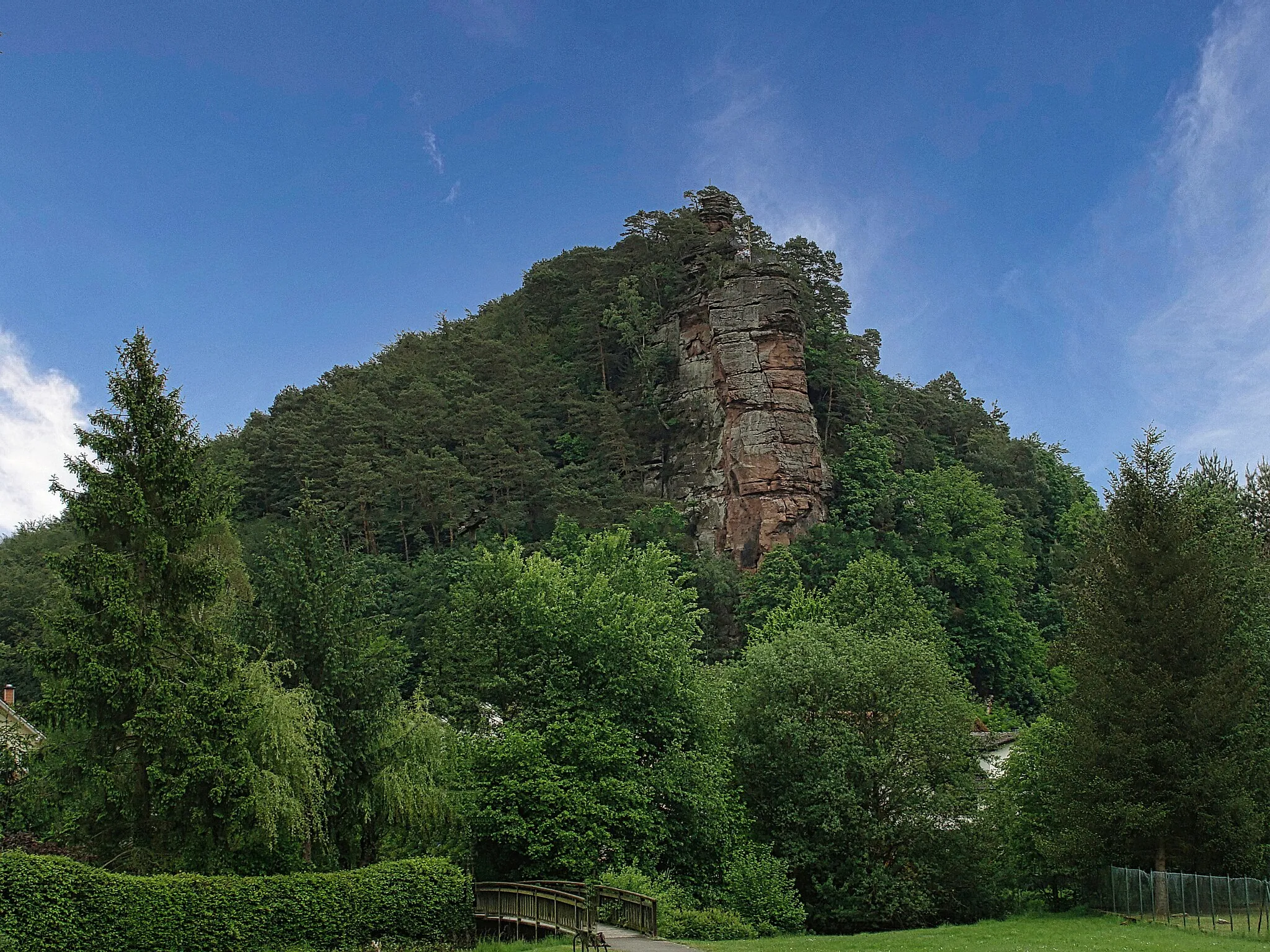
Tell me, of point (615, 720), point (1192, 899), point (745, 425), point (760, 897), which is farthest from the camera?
point (745, 425)

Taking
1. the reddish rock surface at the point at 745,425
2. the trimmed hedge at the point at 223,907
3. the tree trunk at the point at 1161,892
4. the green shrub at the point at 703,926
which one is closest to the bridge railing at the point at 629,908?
the green shrub at the point at 703,926

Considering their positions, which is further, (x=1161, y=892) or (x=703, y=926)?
(x=1161, y=892)

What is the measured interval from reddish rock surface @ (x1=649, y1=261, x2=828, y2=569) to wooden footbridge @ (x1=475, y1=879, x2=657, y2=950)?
45.1 metres

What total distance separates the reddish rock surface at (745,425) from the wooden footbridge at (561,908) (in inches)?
1776

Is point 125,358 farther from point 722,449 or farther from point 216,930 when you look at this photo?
point 722,449

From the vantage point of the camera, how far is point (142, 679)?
961 inches

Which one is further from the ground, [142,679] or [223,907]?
[142,679]

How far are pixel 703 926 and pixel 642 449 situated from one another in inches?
2256

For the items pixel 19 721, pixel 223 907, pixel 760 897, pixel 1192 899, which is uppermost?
pixel 19 721

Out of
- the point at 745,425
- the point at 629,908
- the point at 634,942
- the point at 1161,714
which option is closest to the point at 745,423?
the point at 745,425

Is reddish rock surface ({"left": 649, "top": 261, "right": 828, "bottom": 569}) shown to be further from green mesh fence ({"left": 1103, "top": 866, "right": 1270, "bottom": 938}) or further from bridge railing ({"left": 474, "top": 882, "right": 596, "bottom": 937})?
bridge railing ({"left": 474, "top": 882, "right": 596, "bottom": 937})

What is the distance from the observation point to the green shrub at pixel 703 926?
2503 centimetres

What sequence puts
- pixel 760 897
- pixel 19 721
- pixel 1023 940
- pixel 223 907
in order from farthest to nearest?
pixel 19 721 → pixel 760 897 → pixel 1023 940 → pixel 223 907

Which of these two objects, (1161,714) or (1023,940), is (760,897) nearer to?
(1023,940)
